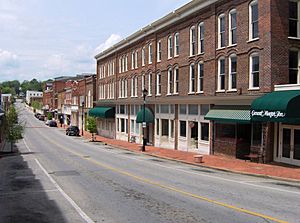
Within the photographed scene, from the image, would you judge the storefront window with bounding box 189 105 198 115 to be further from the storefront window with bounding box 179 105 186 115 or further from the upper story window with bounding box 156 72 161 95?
the upper story window with bounding box 156 72 161 95

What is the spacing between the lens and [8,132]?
3753 cm

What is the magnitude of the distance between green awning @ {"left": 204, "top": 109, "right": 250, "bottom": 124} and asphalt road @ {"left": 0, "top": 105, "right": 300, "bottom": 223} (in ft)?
16.4

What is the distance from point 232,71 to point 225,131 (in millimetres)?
4342

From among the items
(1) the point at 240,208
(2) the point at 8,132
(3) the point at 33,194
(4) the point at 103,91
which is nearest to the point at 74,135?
(4) the point at 103,91

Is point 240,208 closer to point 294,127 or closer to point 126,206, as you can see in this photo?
point 126,206

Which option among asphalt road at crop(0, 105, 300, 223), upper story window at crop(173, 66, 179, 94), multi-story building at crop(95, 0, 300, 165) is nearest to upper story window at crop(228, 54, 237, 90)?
multi-story building at crop(95, 0, 300, 165)

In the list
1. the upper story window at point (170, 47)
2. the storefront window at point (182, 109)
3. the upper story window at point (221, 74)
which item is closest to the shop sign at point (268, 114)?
the upper story window at point (221, 74)

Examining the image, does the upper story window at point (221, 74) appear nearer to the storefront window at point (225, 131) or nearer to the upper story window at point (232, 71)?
the upper story window at point (232, 71)

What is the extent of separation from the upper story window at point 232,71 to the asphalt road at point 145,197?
8312 mm

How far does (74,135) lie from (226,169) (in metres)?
44.7

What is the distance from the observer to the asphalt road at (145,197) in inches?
440

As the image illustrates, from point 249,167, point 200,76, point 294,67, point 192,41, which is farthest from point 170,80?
point 249,167

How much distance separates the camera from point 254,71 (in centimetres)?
2592

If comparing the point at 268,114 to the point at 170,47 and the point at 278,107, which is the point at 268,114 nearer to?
the point at 278,107
